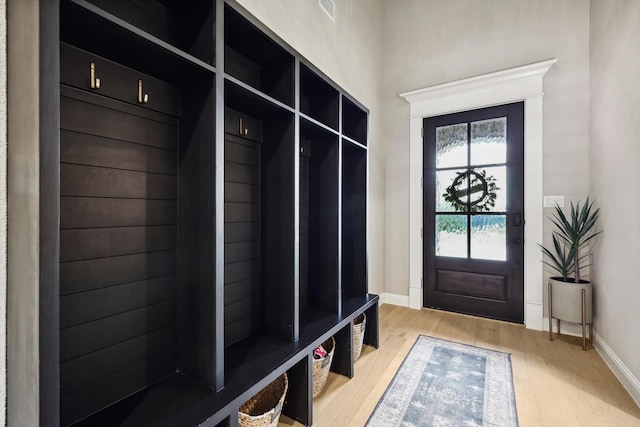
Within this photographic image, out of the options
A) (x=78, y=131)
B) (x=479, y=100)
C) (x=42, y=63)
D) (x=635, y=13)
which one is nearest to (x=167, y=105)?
(x=78, y=131)

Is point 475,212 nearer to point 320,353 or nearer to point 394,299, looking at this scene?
point 394,299

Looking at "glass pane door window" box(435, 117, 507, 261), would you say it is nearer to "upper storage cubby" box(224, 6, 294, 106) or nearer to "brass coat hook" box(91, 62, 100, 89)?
"upper storage cubby" box(224, 6, 294, 106)

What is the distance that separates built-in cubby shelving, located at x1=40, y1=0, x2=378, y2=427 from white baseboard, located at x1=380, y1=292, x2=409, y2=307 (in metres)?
2.07

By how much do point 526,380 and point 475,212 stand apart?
1.68 meters

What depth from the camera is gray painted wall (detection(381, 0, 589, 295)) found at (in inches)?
111

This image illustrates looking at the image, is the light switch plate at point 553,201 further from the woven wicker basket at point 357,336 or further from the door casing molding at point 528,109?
the woven wicker basket at point 357,336

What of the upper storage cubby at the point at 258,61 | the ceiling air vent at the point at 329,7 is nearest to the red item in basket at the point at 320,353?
the upper storage cubby at the point at 258,61

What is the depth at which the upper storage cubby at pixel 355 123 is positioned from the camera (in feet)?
8.37

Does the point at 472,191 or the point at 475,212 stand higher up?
the point at 472,191

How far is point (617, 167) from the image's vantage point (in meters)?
2.17

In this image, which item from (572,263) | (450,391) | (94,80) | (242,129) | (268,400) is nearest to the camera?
(94,80)

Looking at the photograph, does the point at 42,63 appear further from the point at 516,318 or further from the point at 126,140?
the point at 516,318

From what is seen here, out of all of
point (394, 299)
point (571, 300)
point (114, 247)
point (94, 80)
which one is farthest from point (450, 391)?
point (94, 80)

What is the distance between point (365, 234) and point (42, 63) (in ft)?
6.93
